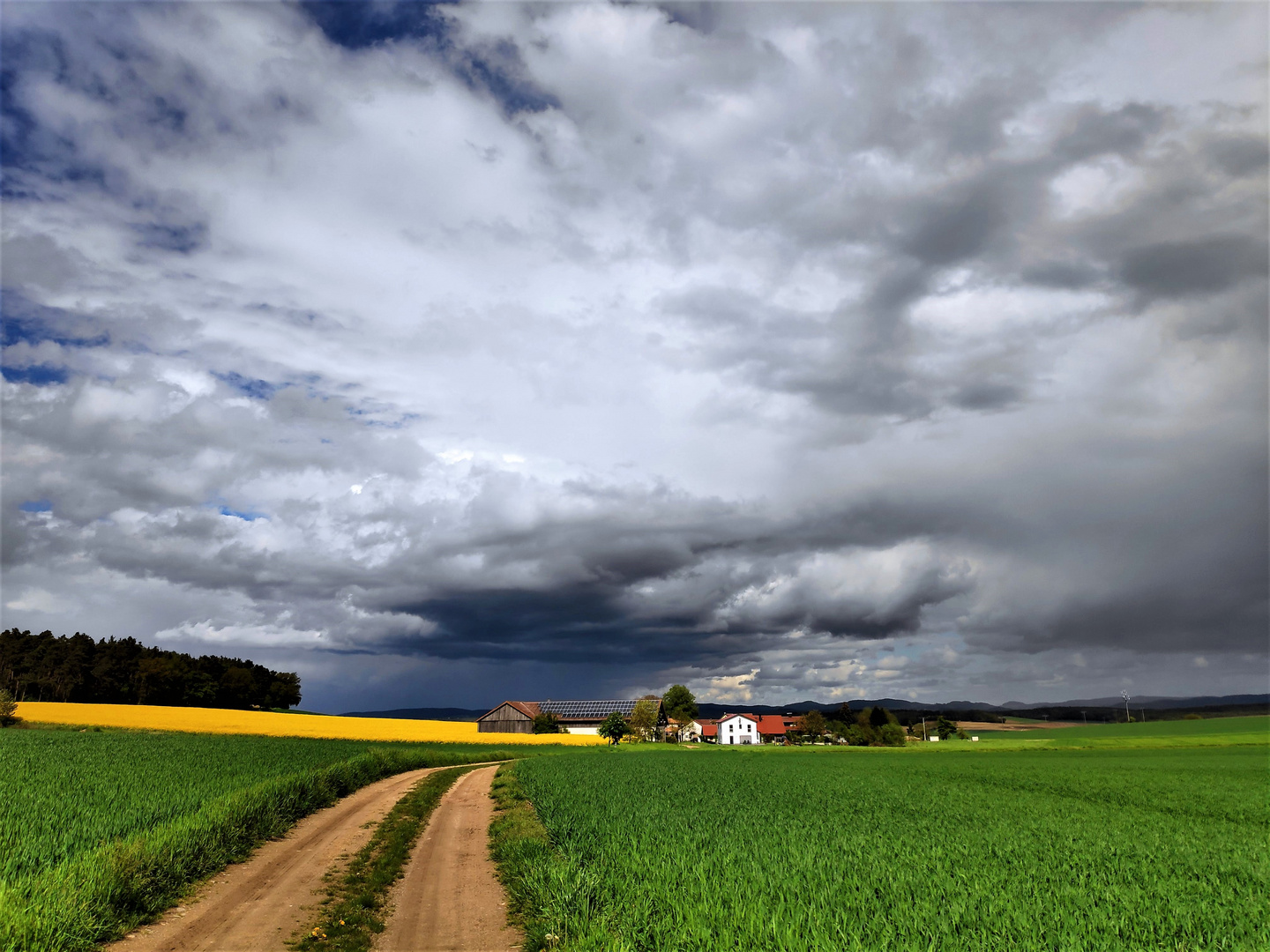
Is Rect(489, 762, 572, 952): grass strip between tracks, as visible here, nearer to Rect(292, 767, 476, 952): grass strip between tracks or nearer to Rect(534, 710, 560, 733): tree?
Rect(292, 767, 476, 952): grass strip between tracks

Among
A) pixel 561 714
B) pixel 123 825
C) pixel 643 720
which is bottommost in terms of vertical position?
pixel 561 714

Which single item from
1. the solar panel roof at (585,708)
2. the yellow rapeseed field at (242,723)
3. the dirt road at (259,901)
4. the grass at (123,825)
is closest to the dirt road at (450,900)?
the dirt road at (259,901)

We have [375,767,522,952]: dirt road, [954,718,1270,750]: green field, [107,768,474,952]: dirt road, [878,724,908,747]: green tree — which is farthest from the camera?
[878,724,908,747]: green tree

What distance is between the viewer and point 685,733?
17112 centimetres

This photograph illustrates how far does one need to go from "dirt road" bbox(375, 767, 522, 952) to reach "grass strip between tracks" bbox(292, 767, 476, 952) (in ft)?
1.06

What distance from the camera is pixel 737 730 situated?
188875mm

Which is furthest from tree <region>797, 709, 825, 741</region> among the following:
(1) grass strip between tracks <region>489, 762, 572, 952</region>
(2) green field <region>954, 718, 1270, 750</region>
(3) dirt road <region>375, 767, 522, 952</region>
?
(3) dirt road <region>375, 767, 522, 952</region>

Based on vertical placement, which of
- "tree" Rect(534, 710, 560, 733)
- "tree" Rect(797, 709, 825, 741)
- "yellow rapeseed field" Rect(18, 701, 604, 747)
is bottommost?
"tree" Rect(797, 709, 825, 741)

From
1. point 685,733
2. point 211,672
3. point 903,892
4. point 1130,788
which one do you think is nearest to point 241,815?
point 903,892

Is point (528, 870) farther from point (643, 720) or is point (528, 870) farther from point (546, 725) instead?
point (546, 725)

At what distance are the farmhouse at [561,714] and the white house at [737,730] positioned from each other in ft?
Result: 114

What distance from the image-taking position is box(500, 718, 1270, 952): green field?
36.1ft

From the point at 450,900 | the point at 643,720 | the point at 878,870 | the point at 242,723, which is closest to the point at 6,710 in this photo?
the point at 242,723

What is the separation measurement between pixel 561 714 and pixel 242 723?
295 ft
